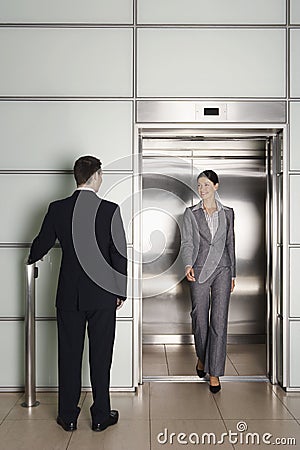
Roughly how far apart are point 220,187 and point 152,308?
1.33 m

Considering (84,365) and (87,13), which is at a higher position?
(87,13)

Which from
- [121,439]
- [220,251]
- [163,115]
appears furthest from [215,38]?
[121,439]

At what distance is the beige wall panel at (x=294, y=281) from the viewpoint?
5176mm

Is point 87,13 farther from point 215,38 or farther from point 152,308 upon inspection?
point 152,308

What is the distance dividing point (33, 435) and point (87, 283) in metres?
0.94

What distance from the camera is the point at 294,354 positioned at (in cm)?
518

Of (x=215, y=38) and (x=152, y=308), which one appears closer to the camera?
(x=215, y=38)

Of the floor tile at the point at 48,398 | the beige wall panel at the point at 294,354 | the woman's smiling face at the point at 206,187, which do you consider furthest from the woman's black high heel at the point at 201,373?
the woman's smiling face at the point at 206,187

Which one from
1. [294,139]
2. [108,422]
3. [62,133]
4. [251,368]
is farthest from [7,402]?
[294,139]

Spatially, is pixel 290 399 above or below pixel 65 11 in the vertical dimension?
below

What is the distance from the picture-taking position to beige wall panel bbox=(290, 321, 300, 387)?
16.9ft

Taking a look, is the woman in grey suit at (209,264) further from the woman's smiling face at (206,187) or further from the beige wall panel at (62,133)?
the beige wall panel at (62,133)

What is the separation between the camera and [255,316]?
679 cm

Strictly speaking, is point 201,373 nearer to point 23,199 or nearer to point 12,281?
point 12,281
